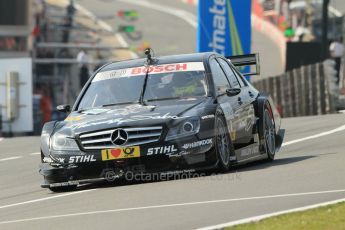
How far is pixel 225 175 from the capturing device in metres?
12.3

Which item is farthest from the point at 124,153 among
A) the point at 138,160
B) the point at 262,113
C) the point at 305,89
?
the point at 305,89

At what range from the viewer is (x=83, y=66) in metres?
39.5

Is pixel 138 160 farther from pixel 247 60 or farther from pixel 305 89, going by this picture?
pixel 305 89

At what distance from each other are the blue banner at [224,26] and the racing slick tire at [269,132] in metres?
11.3

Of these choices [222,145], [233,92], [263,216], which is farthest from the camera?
[233,92]

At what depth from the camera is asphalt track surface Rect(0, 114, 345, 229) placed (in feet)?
30.5

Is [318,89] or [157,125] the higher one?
[157,125]

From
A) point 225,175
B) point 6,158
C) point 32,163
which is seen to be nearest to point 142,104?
point 225,175

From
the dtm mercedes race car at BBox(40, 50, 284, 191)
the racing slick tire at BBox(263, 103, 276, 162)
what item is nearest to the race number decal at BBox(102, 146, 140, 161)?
the dtm mercedes race car at BBox(40, 50, 284, 191)

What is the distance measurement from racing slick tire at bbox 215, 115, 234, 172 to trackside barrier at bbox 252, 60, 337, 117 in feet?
48.0

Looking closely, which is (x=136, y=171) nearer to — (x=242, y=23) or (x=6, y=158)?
(x=6, y=158)

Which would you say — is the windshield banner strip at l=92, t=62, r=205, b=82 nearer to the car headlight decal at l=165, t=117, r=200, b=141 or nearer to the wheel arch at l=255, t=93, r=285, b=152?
the wheel arch at l=255, t=93, r=285, b=152

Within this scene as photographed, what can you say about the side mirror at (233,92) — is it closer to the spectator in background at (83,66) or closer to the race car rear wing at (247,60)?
the race car rear wing at (247,60)

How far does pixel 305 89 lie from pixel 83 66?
1278 cm
